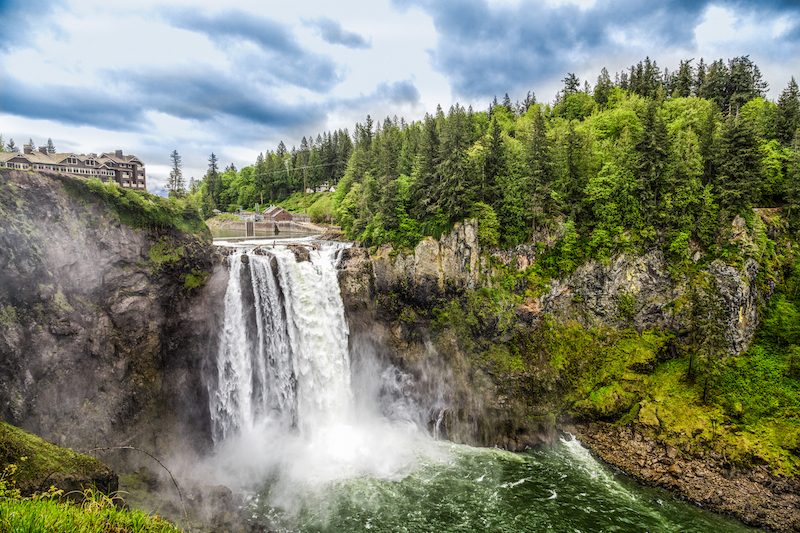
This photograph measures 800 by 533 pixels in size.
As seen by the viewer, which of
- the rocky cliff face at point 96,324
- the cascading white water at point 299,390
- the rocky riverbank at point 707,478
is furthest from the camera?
the cascading white water at point 299,390

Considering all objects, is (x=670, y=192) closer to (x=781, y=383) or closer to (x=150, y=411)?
(x=781, y=383)

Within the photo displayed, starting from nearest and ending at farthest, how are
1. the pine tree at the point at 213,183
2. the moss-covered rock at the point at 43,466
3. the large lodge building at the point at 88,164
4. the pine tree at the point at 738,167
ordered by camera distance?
the moss-covered rock at the point at 43,466 < the large lodge building at the point at 88,164 < the pine tree at the point at 738,167 < the pine tree at the point at 213,183

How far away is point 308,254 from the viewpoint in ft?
107

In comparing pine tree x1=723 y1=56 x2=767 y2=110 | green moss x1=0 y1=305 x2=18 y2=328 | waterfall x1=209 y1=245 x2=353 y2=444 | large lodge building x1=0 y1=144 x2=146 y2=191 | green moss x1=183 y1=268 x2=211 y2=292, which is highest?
pine tree x1=723 y1=56 x2=767 y2=110

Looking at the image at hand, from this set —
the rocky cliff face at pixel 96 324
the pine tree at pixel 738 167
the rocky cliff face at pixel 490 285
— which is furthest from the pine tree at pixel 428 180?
the pine tree at pixel 738 167

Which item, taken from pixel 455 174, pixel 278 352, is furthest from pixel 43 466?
pixel 455 174

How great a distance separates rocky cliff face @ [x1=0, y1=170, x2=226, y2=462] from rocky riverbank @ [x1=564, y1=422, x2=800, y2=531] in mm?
28977

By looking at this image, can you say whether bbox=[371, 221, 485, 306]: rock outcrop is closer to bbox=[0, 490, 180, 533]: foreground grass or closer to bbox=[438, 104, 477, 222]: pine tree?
bbox=[438, 104, 477, 222]: pine tree

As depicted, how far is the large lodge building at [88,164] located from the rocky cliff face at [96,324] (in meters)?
7.62

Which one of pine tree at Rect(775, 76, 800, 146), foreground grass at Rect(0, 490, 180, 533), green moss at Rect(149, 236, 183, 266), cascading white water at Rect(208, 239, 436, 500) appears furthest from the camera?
pine tree at Rect(775, 76, 800, 146)

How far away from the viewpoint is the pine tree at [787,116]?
37406 millimetres

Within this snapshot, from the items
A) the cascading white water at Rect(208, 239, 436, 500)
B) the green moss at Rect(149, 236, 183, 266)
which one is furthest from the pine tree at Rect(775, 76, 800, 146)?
the green moss at Rect(149, 236, 183, 266)

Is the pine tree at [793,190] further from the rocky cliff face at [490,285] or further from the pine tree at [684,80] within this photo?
the pine tree at [684,80]

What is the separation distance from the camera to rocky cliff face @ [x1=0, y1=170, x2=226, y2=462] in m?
20.1
